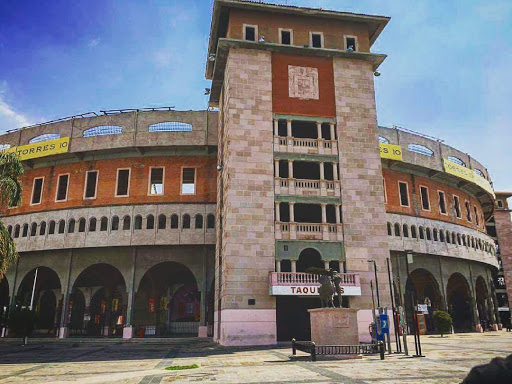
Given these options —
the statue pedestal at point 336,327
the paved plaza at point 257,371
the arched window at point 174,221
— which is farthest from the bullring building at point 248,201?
the paved plaza at point 257,371

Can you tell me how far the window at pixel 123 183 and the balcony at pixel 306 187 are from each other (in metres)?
15.9

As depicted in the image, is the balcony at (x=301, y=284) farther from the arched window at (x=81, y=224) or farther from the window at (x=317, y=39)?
the window at (x=317, y=39)

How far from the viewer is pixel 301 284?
2875 cm

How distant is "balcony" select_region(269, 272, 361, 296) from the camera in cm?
2836

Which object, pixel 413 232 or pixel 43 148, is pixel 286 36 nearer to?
pixel 413 232

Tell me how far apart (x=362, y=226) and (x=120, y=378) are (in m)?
22.1

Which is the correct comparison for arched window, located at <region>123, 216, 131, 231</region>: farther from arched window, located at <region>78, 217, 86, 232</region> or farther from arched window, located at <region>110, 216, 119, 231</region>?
arched window, located at <region>78, 217, 86, 232</region>

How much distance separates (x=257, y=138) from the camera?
32.4m

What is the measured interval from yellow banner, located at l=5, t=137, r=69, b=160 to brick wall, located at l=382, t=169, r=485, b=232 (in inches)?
1262

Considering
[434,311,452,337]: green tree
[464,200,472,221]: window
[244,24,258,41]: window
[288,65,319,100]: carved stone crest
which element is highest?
[244,24,258,41]: window

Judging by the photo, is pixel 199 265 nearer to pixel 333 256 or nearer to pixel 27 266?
pixel 333 256

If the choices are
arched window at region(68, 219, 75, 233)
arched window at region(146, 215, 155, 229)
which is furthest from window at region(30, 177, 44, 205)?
arched window at region(146, 215, 155, 229)

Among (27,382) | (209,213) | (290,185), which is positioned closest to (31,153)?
(209,213)

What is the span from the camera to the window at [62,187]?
4119 centimetres
